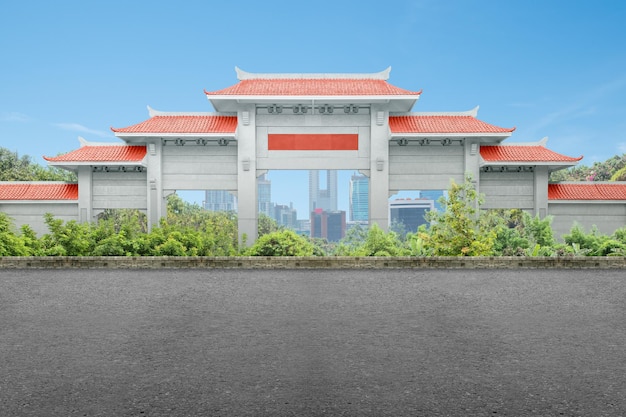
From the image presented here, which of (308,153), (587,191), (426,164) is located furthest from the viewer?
(587,191)

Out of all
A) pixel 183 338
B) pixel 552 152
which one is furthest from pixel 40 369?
pixel 552 152

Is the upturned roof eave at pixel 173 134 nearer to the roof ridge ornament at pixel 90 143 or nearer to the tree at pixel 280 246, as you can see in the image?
the roof ridge ornament at pixel 90 143

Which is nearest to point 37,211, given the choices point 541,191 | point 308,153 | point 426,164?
point 308,153

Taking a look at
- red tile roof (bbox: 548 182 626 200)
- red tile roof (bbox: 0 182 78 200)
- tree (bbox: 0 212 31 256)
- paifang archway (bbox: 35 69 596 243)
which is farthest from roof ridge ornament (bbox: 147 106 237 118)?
red tile roof (bbox: 548 182 626 200)

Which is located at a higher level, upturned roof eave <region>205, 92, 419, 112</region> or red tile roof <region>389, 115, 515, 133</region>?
upturned roof eave <region>205, 92, 419, 112</region>

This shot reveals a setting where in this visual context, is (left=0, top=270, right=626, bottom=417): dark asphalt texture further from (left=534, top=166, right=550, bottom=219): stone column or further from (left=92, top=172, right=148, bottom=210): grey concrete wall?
(left=534, top=166, right=550, bottom=219): stone column

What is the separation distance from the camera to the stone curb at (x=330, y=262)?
12469 mm

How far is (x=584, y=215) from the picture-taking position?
26.6 meters

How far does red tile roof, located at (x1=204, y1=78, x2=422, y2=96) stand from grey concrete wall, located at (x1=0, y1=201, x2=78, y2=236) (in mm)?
9485

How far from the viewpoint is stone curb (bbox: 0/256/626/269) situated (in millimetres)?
12469

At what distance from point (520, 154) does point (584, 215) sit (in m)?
4.65

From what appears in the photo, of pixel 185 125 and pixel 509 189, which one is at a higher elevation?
pixel 185 125

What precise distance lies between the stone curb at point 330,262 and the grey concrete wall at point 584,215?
14.8m

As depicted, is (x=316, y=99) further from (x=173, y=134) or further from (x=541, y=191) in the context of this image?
(x=541, y=191)
